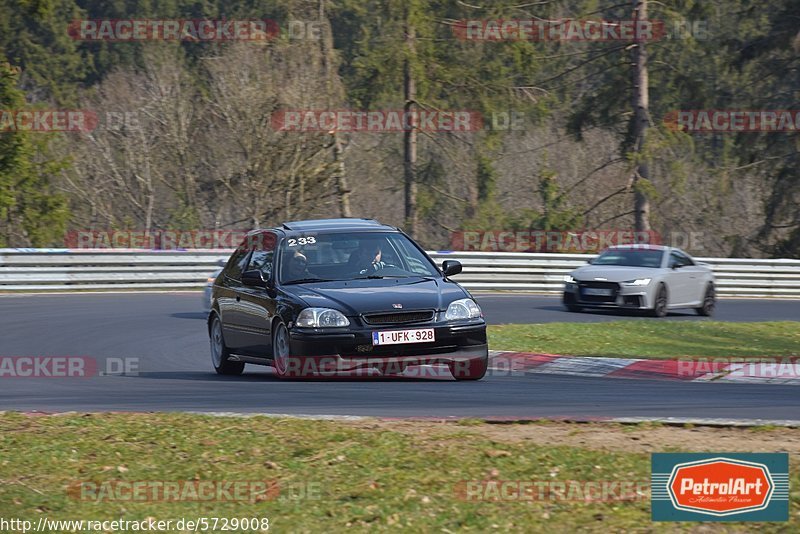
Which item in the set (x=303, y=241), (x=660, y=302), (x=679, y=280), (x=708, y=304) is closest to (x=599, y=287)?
(x=660, y=302)

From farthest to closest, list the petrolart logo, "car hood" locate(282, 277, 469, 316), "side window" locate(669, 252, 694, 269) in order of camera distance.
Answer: "side window" locate(669, 252, 694, 269) → "car hood" locate(282, 277, 469, 316) → the petrolart logo

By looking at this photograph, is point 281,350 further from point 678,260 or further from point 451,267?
point 678,260

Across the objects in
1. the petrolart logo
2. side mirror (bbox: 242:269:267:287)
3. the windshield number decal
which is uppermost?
the windshield number decal

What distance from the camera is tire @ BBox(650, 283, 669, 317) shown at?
2141 centimetres

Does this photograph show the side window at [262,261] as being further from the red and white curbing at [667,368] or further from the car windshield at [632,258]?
the car windshield at [632,258]

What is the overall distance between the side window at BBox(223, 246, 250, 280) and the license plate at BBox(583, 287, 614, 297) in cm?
967

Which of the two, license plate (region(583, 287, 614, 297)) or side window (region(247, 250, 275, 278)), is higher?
side window (region(247, 250, 275, 278))

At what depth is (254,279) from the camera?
11.6 metres

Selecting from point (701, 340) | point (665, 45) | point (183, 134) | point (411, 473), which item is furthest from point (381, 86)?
point (411, 473)

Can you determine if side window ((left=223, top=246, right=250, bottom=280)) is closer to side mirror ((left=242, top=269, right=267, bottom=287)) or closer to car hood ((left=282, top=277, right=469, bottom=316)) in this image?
side mirror ((left=242, top=269, right=267, bottom=287))

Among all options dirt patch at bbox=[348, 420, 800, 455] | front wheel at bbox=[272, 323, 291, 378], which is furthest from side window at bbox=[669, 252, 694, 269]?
dirt patch at bbox=[348, 420, 800, 455]

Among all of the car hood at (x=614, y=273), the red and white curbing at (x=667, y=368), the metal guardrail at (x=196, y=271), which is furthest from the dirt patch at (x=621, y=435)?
the metal guardrail at (x=196, y=271)

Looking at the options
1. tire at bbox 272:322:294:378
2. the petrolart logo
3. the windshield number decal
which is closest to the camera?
the petrolart logo

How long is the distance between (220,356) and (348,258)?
6.88 feet
